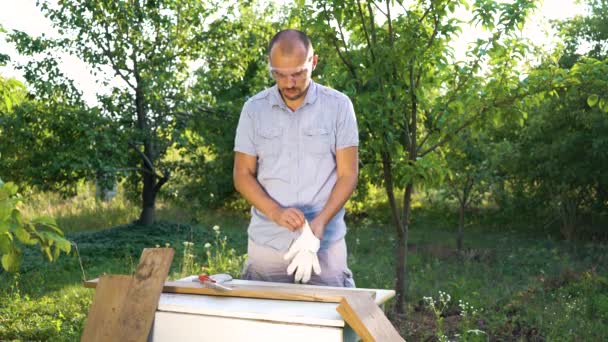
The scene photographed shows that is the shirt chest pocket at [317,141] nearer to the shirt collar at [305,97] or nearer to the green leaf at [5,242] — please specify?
the shirt collar at [305,97]

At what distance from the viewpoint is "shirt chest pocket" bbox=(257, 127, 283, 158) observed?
10.0 feet

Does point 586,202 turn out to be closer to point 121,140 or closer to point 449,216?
point 449,216

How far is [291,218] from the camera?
2.87 meters

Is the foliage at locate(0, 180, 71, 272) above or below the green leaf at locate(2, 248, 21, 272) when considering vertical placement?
above

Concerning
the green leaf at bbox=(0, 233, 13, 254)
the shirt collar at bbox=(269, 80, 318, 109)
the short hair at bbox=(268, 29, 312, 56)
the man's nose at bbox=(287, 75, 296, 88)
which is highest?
the short hair at bbox=(268, 29, 312, 56)

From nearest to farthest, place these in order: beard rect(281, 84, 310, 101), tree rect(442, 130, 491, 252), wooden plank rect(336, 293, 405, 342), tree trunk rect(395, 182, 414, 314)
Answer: wooden plank rect(336, 293, 405, 342), beard rect(281, 84, 310, 101), tree trunk rect(395, 182, 414, 314), tree rect(442, 130, 491, 252)

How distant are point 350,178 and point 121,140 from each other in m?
8.28

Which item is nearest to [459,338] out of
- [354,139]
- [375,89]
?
[375,89]

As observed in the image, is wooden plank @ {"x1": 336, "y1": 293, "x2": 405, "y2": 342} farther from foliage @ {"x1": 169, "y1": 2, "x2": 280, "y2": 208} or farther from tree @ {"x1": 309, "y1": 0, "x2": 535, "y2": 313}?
foliage @ {"x1": 169, "y1": 2, "x2": 280, "y2": 208}

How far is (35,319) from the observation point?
6.01 meters

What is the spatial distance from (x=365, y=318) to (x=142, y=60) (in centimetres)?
965

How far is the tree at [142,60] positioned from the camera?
10828 millimetres

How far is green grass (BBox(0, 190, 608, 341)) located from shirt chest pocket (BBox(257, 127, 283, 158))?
7.50ft

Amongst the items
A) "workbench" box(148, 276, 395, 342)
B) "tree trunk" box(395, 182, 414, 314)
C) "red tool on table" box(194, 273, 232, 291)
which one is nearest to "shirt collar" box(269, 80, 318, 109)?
"red tool on table" box(194, 273, 232, 291)
